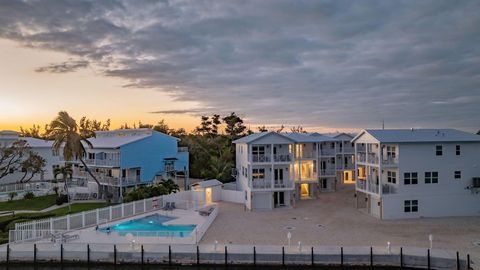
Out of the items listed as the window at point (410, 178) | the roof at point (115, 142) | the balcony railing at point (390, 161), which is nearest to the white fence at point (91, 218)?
the roof at point (115, 142)

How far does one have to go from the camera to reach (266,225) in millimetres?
26750

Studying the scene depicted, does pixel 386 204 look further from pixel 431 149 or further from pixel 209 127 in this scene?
pixel 209 127

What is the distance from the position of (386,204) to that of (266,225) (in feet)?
32.9

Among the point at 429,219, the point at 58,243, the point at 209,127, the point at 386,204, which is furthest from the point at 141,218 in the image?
the point at 209,127

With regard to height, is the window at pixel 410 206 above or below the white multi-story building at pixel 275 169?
below

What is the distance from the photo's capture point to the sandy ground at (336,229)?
2231cm

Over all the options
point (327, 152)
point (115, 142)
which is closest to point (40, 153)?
point (115, 142)

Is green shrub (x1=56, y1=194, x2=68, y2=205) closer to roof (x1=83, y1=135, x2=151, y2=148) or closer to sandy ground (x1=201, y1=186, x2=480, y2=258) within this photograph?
roof (x1=83, y1=135, x2=151, y2=148)

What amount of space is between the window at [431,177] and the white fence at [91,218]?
64.0 ft

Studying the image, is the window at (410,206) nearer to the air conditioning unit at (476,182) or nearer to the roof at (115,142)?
the air conditioning unit at (476,182)

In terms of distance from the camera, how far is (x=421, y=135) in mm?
31328

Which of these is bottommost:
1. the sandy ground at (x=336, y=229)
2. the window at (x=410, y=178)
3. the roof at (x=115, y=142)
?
the sandy ground at (x=336, y=229)

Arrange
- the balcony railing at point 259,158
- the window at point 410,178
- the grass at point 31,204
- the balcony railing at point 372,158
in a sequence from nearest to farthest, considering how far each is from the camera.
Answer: the window at point 410,178 < the balcony railing at point 372,158 < the balcony railing at point 259,158 < the grass at point 31,204

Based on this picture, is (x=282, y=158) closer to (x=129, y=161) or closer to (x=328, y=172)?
(x=328, y=172)
